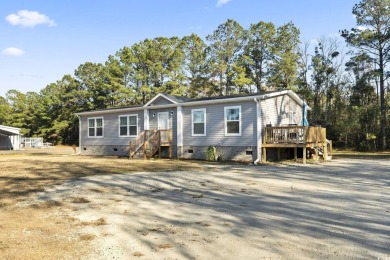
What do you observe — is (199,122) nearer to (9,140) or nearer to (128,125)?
(128,125)

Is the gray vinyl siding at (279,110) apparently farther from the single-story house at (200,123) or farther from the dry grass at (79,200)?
the dry grass at (79,200)

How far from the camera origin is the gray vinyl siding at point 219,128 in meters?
15.6

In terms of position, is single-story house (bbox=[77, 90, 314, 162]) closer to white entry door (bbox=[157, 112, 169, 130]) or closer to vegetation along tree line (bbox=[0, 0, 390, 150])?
white entry door (bbox=[157, 112, 169, 130])

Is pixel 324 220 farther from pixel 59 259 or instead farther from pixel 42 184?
pixel 42 184

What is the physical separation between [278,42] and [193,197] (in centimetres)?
3087

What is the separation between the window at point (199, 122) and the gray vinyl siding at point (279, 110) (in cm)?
348

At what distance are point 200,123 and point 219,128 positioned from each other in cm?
140

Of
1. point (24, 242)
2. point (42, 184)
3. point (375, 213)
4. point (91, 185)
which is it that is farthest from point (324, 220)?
point (42, 184)

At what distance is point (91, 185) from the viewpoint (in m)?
8.45

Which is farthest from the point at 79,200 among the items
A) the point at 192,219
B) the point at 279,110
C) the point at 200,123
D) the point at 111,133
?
the point at 111,133

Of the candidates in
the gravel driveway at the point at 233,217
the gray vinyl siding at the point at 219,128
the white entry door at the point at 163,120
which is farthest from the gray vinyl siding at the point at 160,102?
the gravel driveway at the point at 233,217

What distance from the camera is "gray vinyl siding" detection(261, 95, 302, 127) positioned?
639 inches

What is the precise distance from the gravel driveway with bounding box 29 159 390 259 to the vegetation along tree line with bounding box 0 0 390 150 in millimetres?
21873

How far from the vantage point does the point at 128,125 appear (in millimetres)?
21062
